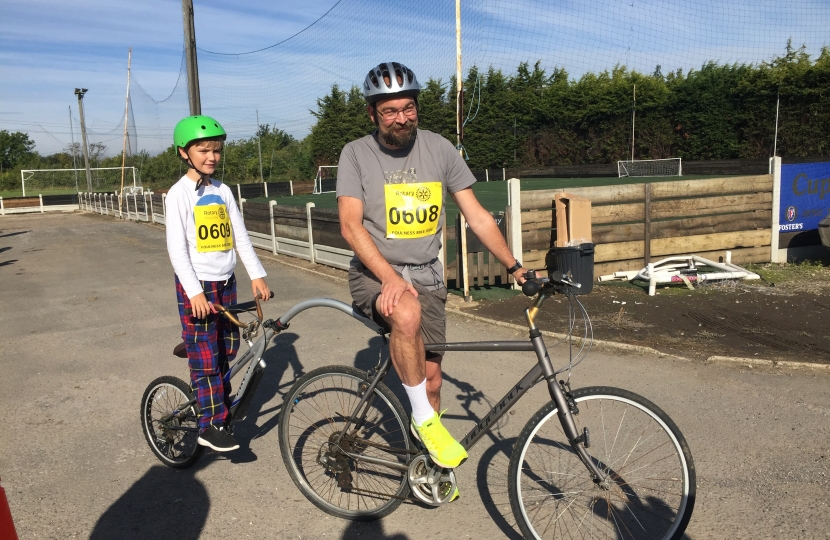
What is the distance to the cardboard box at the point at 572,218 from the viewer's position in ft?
29.3

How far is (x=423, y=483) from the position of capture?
11.0ft

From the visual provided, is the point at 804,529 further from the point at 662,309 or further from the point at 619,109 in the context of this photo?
the point at 619,109

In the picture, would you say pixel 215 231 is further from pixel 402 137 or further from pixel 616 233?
pixel 616 233

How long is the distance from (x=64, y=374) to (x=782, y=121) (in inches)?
1289

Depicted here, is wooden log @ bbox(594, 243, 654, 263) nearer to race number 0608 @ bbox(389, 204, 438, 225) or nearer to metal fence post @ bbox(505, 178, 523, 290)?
metal fence post @ bbox(505, 178, 523, 290)

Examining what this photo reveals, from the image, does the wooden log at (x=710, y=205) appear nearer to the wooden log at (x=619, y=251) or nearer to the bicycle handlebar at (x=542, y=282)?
the wooden log at (x=619, y=251)

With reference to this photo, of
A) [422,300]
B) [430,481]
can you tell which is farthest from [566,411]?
[422,300]

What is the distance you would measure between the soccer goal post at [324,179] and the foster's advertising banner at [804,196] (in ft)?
102

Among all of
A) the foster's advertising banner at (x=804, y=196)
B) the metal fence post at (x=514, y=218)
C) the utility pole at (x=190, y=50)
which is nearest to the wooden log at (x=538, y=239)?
the metal fence post at (x=514, y=218)

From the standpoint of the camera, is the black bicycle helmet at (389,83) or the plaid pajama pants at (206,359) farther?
the plaid pajama pants at (206,359)

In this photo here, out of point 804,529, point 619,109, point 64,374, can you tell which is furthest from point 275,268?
point 619,109

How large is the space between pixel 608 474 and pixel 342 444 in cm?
137

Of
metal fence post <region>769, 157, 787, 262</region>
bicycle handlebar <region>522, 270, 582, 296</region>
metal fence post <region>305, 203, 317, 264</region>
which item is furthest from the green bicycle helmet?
metal fence post <region>769, 157, 787, 262</region>

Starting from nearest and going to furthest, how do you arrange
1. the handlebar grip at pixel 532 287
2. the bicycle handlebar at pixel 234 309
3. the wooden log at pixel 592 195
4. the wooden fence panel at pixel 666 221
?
1. the handlebar grip at pixel 532 287
2. the bicycle handlebar at pixel 234 309
3. the wooden log at pixel 592 195
4. the wooden fence panel at pixel 666 221
